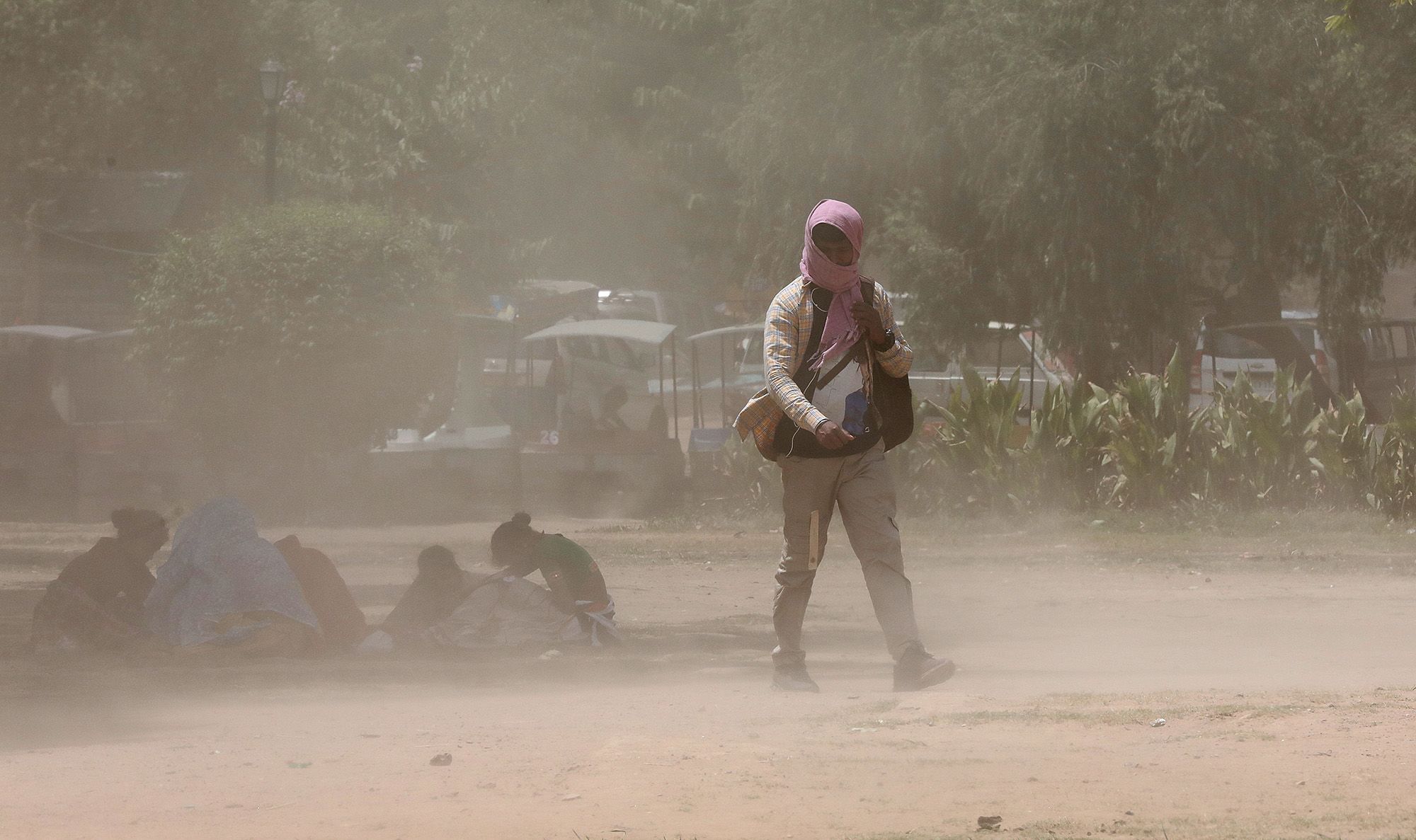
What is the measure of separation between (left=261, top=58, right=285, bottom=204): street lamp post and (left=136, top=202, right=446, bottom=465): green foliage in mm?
2508

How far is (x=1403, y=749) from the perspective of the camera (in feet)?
16.1

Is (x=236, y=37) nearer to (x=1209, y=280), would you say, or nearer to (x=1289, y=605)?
(x=1209, y=280)

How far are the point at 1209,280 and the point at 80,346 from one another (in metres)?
13.2

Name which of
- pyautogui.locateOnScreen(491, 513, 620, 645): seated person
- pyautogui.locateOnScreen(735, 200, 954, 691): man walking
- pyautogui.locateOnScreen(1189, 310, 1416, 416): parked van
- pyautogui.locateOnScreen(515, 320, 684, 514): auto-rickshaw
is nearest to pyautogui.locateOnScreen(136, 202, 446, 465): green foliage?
pyautogui.locateOnScreen(515, 320, 684, 514): auto-rickshaw

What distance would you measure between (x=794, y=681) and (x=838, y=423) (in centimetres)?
103

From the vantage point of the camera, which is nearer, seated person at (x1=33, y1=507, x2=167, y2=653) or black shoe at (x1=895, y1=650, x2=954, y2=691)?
black shoe at (x1=895, y1=650, x2=954, y2=691)

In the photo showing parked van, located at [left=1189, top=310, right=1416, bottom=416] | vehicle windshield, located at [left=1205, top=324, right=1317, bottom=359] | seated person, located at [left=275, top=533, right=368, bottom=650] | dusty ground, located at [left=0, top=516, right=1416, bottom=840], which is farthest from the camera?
vehicle windshield, located at [left=1205, top=324, right=1317, bottom=359]

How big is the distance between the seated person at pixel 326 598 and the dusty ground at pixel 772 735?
404mm

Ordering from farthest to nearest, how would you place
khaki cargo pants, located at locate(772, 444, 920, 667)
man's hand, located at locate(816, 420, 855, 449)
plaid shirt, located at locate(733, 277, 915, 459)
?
1. khaki cargo pants, located at locate(772, 444, 920, 667)
2. plaid shirt, located at locate(733, 277, 915, 459)
3. man's hand, located at locate(816, 420, 855, 449)

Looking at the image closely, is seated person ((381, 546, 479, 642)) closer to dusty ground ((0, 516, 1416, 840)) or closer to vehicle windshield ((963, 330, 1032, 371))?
dusty ground ((0, 516, 1416, 840))

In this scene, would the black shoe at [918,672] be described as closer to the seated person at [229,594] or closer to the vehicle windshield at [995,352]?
the seated person at [229,594]

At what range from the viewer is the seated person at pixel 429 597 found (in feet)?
27.3

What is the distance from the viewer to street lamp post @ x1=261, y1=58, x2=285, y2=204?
63.8ft

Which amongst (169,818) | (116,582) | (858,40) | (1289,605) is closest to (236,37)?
(858,40)
